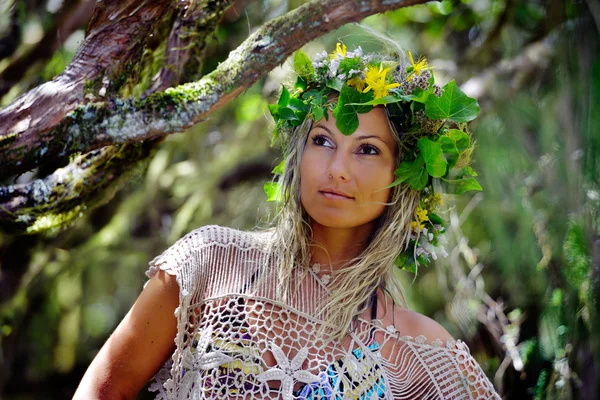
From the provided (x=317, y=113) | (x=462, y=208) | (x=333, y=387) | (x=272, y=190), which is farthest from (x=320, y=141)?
(x=462, y=208)

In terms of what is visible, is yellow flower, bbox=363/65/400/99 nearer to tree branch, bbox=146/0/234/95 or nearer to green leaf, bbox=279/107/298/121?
green leaf, bbox=279/107/298/121

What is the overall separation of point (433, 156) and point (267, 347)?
65 cm

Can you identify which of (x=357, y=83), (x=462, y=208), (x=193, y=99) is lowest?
(x=462, y=208)

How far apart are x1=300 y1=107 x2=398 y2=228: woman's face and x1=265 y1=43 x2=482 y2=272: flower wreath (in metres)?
0.03

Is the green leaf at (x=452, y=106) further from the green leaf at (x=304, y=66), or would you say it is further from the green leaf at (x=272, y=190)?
the green leaf at (x=272, y=190)

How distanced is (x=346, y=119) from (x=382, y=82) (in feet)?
0.46

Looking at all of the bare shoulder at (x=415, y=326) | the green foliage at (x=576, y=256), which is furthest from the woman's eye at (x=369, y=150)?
the green foliage at (x=576, y=256)

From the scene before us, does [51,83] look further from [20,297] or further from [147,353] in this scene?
[20,297]

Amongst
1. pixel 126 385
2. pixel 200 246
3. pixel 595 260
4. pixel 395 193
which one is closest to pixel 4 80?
pixel 200 246

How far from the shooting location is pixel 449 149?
71.7 inches

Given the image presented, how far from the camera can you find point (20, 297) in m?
2.81

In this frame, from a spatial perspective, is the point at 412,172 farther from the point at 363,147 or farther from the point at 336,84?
the point at 336,84

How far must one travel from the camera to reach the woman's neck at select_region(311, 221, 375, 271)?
1.84 metres

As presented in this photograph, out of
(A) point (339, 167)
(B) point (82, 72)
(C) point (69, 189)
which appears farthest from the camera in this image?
(C) point (69, 189)
